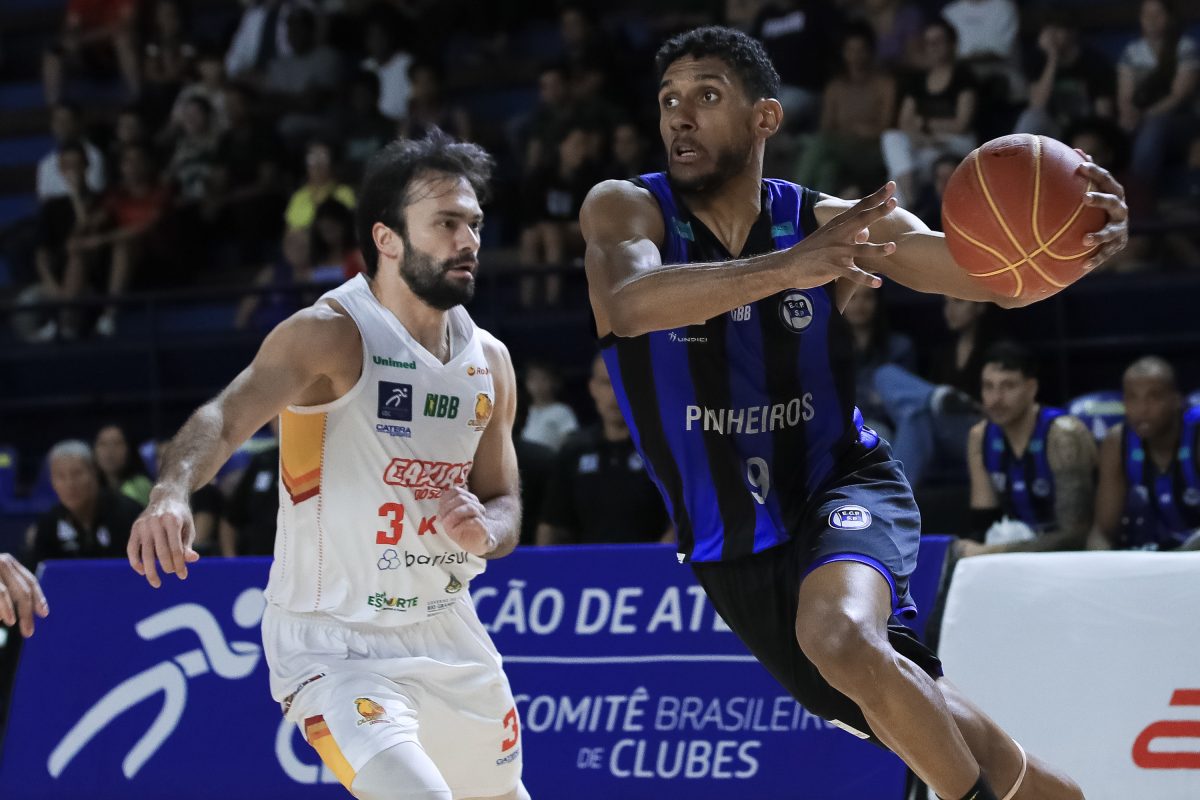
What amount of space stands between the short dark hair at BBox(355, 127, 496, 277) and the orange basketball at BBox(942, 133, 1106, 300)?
1.54m

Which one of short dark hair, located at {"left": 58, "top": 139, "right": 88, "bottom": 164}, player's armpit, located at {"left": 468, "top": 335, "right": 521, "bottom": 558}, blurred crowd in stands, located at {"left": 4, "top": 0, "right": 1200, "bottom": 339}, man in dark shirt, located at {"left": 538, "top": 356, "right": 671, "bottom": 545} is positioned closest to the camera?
player's armpit, located at {"left": 468, "top": 335, "right": 521, "bottom": 558}

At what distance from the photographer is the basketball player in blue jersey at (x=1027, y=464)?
7789mm

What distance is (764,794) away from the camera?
6496 millimetres

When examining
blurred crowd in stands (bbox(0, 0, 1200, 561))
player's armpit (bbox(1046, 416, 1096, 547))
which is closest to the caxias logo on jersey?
blurred crowd in stands (bbox(0, 0, 1200, 561))

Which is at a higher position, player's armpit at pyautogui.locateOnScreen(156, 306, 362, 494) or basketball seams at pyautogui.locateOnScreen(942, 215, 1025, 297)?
basketball seams at pyautogui.locateOnScreen(942, 215, 1025, 297)

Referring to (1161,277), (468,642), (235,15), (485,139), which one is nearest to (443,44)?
(485,139)

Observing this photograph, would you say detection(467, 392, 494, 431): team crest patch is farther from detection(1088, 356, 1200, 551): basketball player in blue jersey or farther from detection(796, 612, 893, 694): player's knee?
detection(1088, 356, 1200, 551): basketball player in blue jersey

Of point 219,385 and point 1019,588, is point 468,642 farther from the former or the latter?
point 219,385

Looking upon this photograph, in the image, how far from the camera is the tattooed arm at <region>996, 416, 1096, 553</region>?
771 centimetres

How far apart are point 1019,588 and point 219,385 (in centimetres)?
726

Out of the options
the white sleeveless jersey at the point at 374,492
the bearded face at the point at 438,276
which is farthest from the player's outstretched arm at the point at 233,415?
the bearded face at the point at 438,276

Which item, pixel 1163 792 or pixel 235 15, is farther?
pixel 235 15

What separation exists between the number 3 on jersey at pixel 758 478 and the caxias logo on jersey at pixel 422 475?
2.99 ft

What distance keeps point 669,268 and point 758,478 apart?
2.61ft
